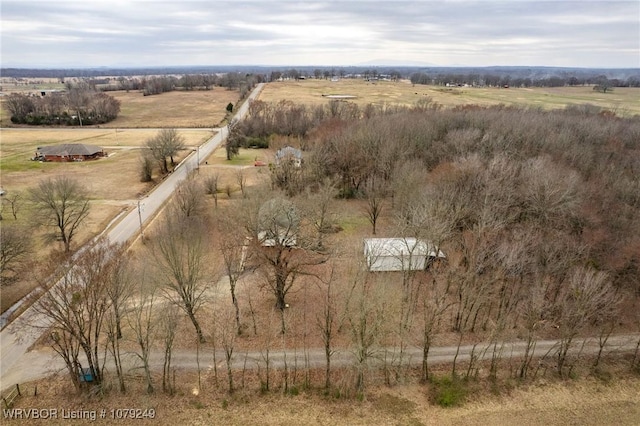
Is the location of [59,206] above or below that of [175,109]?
below

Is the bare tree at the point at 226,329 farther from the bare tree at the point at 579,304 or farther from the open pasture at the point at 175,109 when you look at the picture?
the open pasture at the point at 175,109

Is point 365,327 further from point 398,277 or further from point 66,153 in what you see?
point 66,153

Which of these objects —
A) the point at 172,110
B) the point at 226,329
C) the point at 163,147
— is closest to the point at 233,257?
the point at 226,329

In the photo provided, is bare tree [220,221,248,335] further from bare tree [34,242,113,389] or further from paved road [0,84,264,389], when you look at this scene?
paved road [0,84,264,389]

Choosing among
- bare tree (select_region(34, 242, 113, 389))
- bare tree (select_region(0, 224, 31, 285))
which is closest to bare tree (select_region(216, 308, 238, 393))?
bare tree (select_region(34, 242, 113, 389))

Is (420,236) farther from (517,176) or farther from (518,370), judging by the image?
(517,176)

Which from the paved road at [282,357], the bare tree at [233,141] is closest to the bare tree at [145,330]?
the paved road at [282,357]
